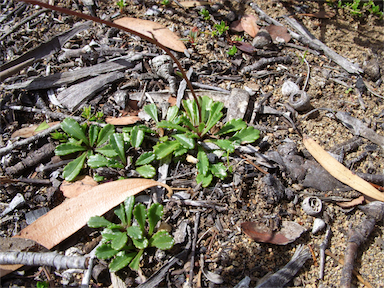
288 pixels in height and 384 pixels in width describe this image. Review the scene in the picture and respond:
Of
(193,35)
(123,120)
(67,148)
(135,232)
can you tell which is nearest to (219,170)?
(135,232)

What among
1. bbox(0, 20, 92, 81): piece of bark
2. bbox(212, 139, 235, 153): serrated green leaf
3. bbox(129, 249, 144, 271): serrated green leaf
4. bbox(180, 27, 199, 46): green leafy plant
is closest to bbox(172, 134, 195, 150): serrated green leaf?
bbox(212, 139, 235, 153): serrated green leaf

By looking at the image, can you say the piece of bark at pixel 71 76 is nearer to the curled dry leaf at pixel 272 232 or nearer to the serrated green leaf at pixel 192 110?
the serrated green leaf at pixel 192 110

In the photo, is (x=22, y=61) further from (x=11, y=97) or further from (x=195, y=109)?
(x=195, y=109)

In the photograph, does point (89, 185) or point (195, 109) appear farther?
point (195, 109)

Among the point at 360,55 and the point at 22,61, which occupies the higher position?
the point at 22,61

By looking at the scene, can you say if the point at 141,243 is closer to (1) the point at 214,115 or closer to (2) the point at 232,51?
(1) the point at 214,115

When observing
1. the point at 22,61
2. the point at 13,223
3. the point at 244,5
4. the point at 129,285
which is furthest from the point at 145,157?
the point at 244,5

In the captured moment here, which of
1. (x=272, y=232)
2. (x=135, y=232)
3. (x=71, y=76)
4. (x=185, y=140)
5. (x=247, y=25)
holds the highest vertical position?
(x=247, y=25)
